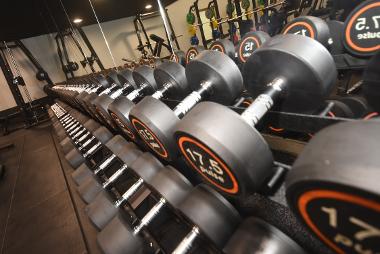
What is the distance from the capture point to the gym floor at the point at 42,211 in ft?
3.95

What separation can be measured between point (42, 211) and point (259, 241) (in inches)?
64.5

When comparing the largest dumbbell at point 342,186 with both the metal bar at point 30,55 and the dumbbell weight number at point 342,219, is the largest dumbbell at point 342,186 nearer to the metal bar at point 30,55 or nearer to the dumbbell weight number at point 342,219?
the dumbbell weight number at point 342,219

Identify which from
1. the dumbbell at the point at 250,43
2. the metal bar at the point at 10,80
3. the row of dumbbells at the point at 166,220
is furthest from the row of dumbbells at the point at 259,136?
the metal bar at the point at 10,80

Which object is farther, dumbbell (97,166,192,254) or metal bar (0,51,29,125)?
metal bar (0,51,29,125)

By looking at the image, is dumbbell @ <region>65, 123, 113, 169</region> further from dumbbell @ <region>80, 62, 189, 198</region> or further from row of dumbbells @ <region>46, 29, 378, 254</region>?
row of dumbbells @ <region>46, 29, 378, 254</region>

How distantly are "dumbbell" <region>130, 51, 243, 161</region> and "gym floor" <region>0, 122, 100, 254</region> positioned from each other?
0.78m

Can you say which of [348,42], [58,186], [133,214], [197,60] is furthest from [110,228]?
[58,186]

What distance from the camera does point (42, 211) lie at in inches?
60.2

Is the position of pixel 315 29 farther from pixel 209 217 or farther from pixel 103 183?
pixel 103 183

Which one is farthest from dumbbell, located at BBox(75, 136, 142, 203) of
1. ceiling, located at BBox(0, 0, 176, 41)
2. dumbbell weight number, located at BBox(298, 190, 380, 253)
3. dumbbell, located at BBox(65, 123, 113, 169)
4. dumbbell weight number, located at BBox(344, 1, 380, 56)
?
ceiling, located at BBox(0, 0, 176, 41)

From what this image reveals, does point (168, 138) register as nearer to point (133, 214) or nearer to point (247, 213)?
point (247, 213)

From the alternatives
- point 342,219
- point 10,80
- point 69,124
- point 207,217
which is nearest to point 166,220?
point 207,217

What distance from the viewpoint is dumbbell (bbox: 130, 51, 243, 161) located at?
64 cm

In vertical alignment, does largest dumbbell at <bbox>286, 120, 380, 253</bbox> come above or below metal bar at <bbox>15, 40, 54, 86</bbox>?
below
